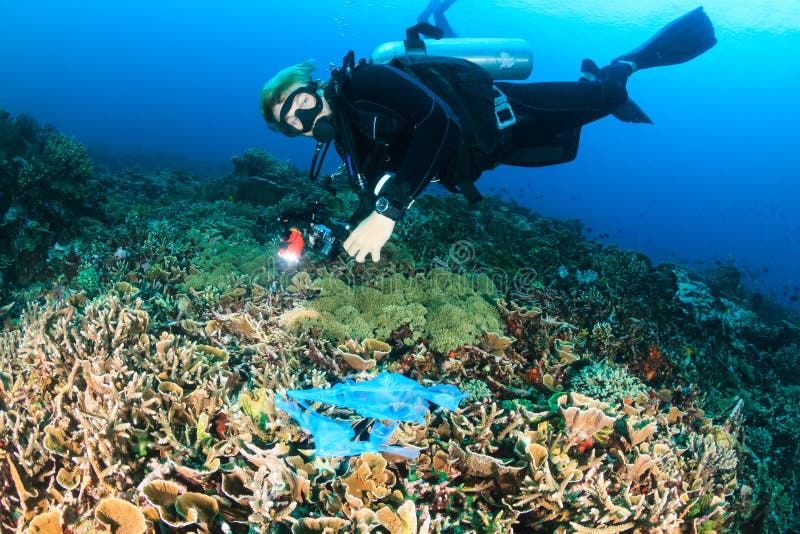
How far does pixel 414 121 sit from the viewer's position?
3668mm

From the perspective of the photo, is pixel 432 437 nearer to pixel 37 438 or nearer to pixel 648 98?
pixel 37 438

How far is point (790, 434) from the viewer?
16.8 feet

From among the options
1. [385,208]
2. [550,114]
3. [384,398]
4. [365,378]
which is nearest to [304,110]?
[385,208]

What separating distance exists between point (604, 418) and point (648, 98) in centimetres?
13210

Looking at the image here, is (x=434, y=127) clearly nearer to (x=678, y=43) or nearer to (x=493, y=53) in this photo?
(x=493, y=53)

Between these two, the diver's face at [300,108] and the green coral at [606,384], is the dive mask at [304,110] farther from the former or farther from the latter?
the green coral at [606,384]

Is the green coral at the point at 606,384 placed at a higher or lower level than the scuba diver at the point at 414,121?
lower

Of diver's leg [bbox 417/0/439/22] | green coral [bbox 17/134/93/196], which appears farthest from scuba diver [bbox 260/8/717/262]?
green coral [bbox 17/134/93/196]

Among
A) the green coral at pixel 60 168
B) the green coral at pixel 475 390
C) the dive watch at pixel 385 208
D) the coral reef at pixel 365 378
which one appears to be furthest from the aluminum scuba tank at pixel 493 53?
the green coral at pixel 60 168

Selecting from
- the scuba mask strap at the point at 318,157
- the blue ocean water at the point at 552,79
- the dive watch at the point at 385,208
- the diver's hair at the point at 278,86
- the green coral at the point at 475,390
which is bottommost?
the green coral at the point at 475,390

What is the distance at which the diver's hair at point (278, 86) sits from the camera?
12.2 ft

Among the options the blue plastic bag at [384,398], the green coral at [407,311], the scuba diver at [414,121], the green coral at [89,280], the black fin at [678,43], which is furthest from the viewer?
the black fin at [678,43]

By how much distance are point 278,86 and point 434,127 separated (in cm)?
157

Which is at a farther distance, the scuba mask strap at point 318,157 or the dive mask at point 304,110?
the scuba mask strap at point 318,157
